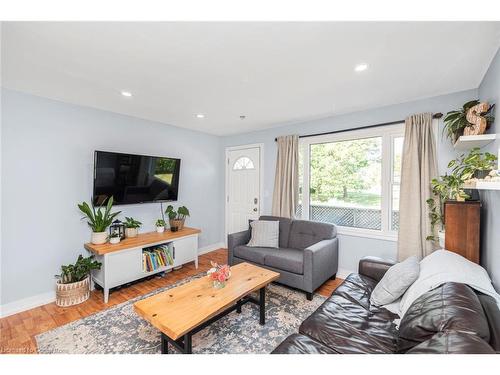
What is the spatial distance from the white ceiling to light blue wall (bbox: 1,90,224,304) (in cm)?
24

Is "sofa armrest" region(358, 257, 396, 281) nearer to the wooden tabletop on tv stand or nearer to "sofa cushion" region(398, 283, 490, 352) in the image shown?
"sofa cushion" region(398, 283, 490, 352)

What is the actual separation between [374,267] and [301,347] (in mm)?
1370

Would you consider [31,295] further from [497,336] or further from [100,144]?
[497,336]

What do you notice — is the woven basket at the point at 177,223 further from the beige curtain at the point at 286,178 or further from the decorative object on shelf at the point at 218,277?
the decorative object on shelf at the point at 218,277

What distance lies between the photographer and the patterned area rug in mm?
1794

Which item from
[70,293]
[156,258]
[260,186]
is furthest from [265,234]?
[70,293]

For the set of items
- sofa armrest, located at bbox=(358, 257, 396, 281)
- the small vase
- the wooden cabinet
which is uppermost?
the wooden cabinet

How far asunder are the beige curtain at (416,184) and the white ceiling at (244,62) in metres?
0.42

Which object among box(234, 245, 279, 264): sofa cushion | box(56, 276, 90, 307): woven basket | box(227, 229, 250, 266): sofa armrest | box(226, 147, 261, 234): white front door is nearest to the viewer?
box(56, 276, 90, 307): woven basket

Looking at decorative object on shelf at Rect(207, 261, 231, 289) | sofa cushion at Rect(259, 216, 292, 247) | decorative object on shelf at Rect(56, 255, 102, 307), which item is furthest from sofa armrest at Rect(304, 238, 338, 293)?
decorative object on shelf at Rect(56, 255, 102, 307)

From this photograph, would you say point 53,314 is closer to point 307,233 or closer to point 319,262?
point 319,262

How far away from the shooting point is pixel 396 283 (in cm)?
172

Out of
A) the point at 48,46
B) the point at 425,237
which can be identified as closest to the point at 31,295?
the point at 48,46

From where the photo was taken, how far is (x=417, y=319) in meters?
1.17
